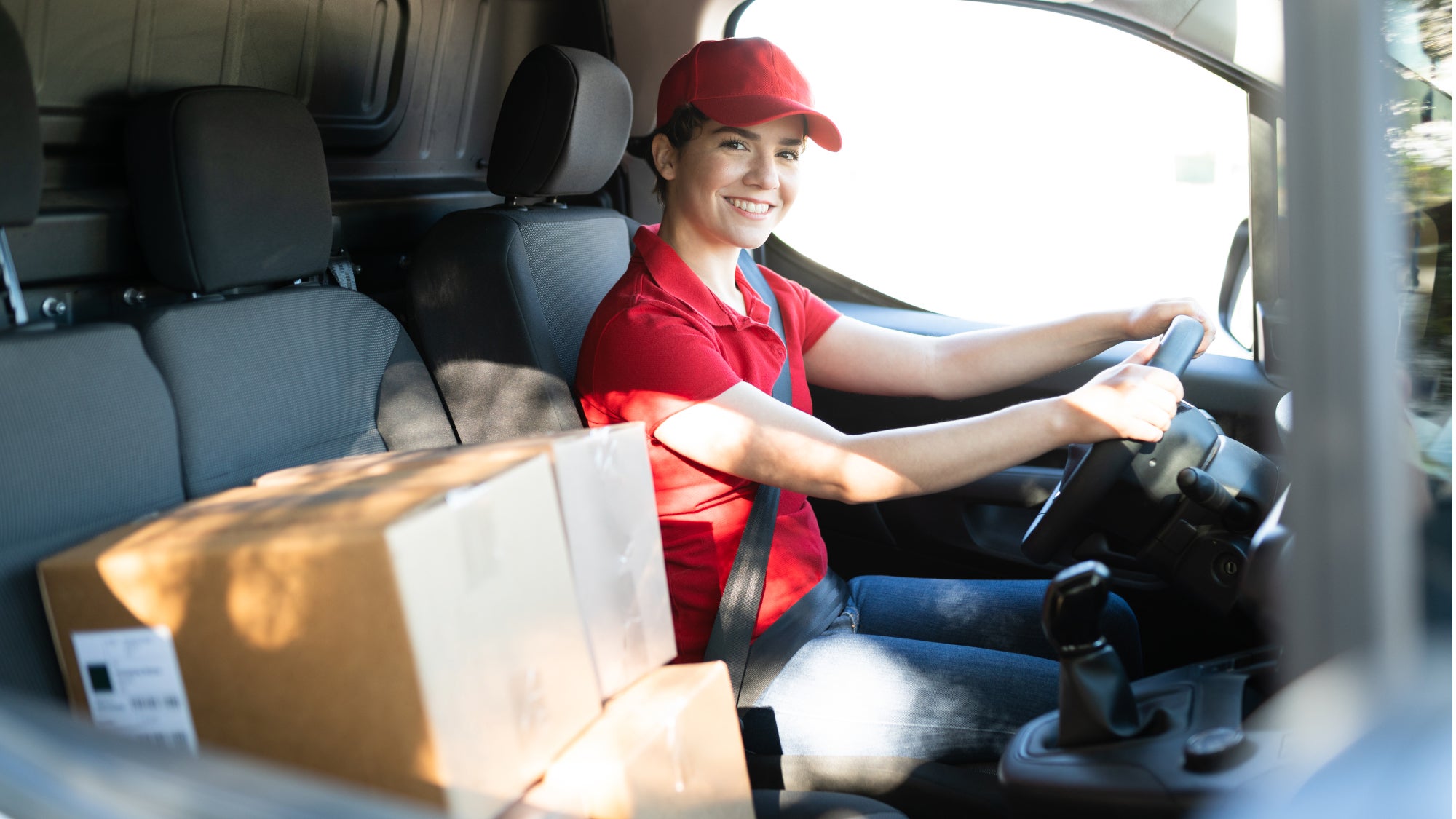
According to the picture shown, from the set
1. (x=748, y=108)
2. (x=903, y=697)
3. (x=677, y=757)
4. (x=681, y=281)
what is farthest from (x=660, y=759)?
(x=748, y=108)

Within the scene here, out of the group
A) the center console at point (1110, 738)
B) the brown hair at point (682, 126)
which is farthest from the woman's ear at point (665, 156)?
the center console at point (1110, 738)

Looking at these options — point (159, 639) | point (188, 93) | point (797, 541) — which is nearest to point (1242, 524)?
point (797, 541)

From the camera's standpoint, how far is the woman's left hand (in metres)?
1.83

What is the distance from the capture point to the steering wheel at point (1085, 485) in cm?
150

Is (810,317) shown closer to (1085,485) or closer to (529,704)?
(1085,485)

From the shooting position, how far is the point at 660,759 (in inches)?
42.7

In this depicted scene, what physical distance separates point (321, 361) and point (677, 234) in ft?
2.00

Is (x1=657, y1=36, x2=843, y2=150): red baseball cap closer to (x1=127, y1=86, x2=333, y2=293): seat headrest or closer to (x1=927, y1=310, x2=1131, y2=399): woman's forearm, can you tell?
(x1=927, y1=310, x2=1131, y2=399): woman's forearm

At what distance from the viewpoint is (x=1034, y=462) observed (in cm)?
236

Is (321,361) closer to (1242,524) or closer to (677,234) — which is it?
(677,234)

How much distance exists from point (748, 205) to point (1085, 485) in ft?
2.40

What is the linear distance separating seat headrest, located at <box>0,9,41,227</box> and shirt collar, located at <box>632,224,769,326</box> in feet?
2.78

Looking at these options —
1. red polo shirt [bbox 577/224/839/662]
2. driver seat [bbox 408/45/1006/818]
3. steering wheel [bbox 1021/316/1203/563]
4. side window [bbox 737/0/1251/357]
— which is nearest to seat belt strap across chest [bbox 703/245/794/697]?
red polo shirt [bbox 577/224/839/662]

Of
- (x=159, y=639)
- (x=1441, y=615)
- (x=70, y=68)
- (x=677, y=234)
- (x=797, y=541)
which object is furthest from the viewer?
(x=677, y=234)
